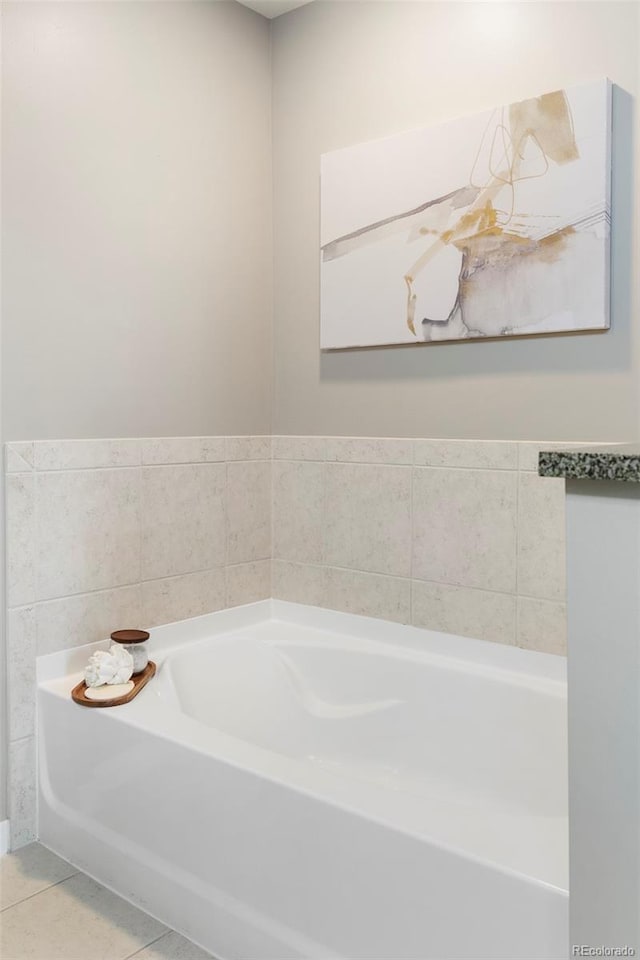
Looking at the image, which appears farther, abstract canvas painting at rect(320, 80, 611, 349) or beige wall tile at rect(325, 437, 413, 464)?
beige wall tile at rect(325, 437, 413, 464)

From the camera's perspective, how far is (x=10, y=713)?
2.16m

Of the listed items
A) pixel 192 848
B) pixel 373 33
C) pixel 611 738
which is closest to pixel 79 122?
pixel 373 33

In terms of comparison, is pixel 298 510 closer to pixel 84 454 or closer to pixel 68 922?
pixel 84 454

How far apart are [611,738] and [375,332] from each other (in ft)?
5.77

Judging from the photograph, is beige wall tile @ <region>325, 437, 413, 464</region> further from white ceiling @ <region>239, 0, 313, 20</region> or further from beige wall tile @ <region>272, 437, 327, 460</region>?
white ceiling @ <region>239, 0, 313, 20</region>

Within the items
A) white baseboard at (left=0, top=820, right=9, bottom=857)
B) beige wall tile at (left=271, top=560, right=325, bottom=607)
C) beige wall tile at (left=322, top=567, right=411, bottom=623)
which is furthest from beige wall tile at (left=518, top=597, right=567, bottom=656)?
white baseboard at (left=0, top=820, right=9, bottom=857)

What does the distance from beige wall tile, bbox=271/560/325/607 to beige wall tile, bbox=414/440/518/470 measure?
0.63m

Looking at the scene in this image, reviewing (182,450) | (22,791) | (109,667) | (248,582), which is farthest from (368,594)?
(22,791)

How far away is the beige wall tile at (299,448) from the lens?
9.12 feet

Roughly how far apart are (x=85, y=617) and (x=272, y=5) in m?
2.31

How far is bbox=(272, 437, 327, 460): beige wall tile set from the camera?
9.12ft

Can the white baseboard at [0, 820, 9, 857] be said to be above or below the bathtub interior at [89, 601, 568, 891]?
below

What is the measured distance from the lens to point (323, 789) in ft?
5.00

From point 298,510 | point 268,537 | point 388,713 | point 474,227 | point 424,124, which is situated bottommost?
point 388,713
